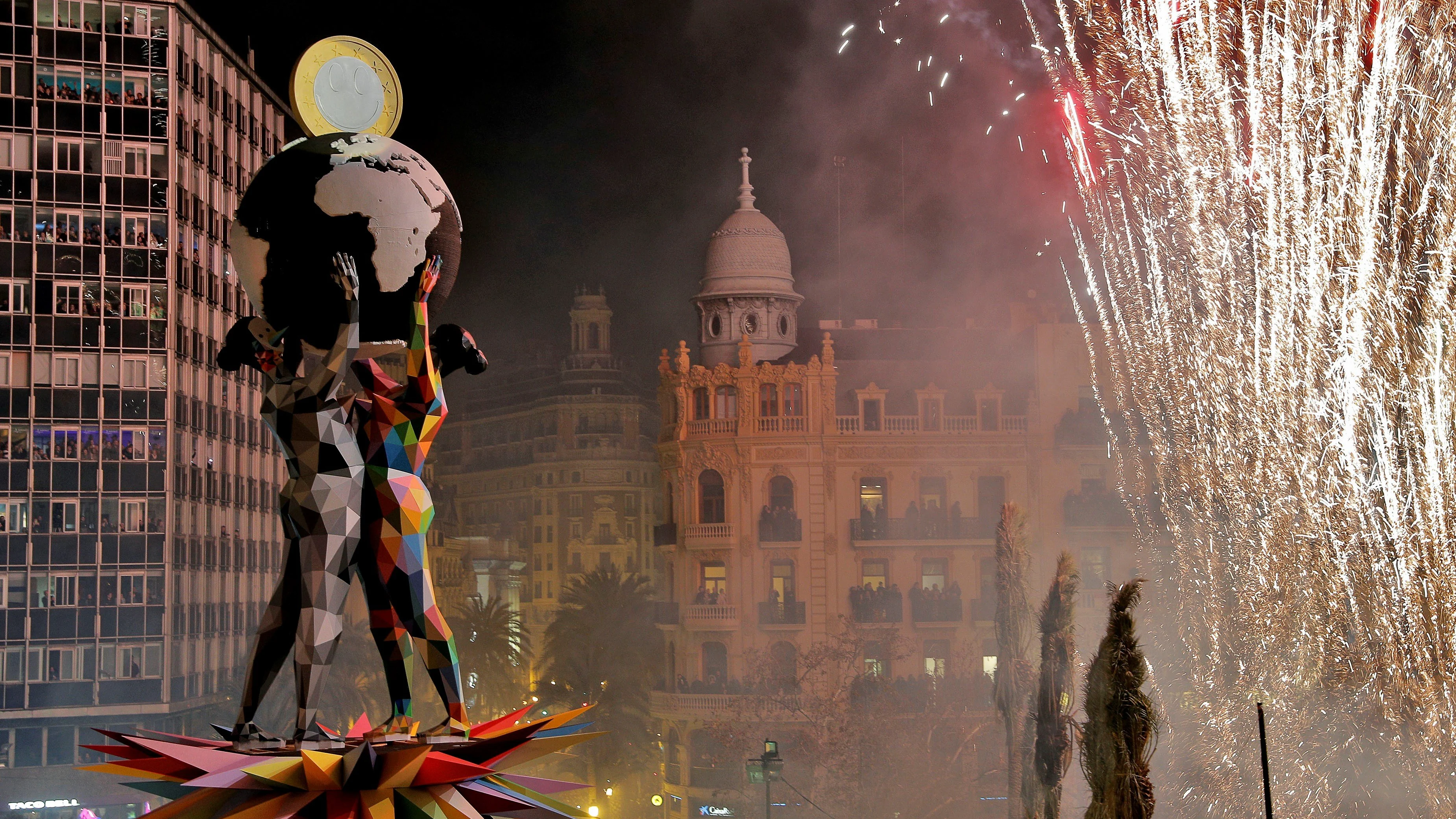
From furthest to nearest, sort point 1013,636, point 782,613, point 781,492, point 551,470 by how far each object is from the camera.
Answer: point 551,470 → point 781,492 → point 782,613 → point 1013,636

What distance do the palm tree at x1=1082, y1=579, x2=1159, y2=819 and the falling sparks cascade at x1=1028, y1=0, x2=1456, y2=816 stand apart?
4.78 meters

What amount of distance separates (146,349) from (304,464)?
95.9 ft

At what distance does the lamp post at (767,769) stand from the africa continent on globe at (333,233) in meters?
16.0

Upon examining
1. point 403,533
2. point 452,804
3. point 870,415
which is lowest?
point 452,804

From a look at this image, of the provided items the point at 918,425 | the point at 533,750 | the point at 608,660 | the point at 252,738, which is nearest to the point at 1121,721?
the point at 533,750

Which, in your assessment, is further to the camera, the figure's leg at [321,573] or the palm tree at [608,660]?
the palm tree at [608,660]

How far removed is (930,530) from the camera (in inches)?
1416

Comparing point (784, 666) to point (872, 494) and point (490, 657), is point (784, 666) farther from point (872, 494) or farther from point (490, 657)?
point (490, 657)

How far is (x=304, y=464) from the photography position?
10.6 meters

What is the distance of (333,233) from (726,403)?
26.9m

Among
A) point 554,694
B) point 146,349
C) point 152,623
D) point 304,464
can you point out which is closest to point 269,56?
point 146,349

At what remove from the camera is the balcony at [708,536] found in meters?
36.3

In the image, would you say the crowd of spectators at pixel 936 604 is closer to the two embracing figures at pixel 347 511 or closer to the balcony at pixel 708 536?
the balcony at pixel 708 536

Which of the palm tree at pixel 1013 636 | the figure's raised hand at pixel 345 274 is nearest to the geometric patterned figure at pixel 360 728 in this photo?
the figure's raised hand at pixel 345 274
